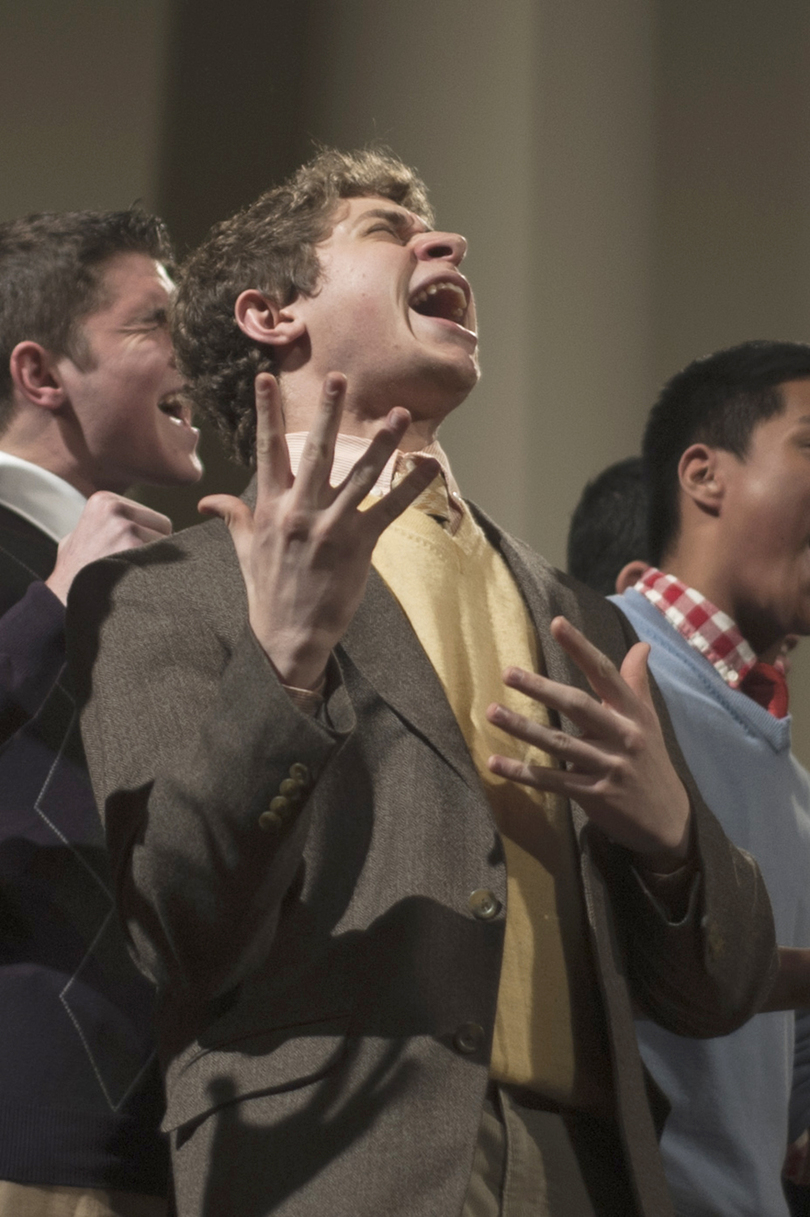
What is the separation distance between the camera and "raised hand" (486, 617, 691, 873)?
113cm

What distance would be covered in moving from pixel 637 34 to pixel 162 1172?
2773 mm

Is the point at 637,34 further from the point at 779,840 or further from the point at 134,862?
the point at 134,862

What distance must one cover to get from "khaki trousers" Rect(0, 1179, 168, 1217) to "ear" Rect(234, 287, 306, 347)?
882 mm

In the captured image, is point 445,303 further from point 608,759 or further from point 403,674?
point 608,759

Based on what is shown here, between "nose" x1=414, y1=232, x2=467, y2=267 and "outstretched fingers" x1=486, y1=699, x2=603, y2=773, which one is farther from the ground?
"nose" x1=414, y1=232, x2=467, y2=267

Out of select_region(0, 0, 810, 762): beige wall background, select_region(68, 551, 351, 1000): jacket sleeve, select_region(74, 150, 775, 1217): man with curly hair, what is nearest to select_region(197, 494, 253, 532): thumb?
select_region(74, 150, 775, 1217): man with curly hair

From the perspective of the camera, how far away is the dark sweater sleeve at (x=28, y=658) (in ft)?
4.57

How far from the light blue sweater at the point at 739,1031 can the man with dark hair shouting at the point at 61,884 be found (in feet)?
1.79

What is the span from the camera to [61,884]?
1.35 metres

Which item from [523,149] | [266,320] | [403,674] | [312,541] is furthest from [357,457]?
[523,149]

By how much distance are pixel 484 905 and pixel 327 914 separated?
119mm

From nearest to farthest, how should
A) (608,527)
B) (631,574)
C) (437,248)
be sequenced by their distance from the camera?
1. (437,248)
2. (631,574)
3. (608,527)

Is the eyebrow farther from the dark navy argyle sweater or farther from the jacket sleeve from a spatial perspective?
the jacket sleeve

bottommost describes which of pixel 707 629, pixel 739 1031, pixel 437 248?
pixel 739 1031
